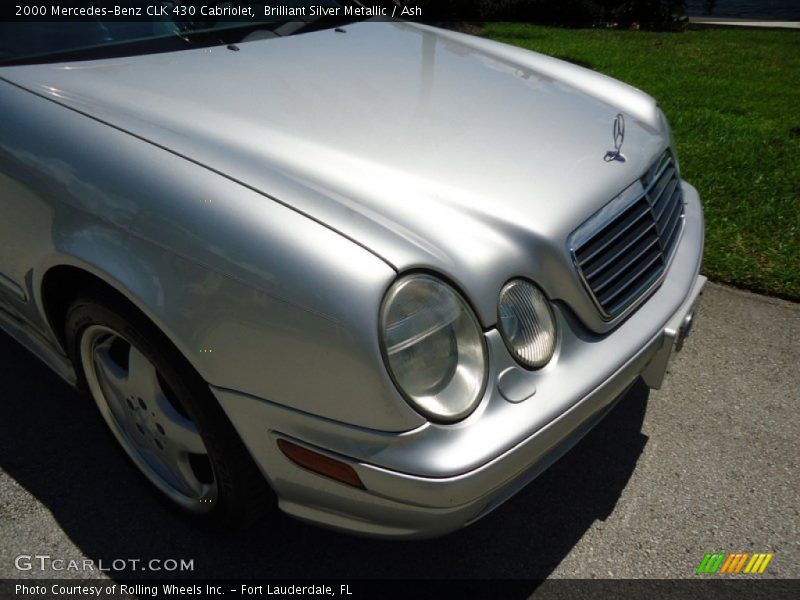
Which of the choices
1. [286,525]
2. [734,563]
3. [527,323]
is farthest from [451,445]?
[734,563]

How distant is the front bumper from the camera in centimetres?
167

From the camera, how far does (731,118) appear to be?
6066 mm

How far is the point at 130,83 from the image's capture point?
232cm

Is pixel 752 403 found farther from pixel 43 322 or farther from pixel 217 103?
pixel 43 322

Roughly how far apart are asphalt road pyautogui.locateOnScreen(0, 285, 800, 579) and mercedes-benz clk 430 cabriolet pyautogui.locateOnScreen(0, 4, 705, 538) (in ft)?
Answer: 0.63

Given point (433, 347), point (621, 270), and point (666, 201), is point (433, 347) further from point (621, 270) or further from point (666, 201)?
point (666, 201)

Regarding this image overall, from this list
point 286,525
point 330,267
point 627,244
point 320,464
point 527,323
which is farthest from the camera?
point 286,525

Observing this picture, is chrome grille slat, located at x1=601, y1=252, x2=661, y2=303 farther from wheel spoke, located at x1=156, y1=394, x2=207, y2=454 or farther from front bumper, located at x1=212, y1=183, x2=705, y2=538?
wheel spoke, located at x1=156, y1=394, x2=207, y2=454

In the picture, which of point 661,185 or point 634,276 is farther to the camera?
point 661,185

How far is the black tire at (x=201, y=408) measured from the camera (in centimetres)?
189

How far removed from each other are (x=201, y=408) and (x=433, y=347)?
60 cm

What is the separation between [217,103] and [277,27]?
34.7 inches

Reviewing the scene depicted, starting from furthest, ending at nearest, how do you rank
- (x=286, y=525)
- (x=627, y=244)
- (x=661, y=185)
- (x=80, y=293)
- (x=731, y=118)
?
(x=731, y=118) → (x=661, y=185) → (x=286, y=525) → (x=627, y=244) → (x=80, y=293)

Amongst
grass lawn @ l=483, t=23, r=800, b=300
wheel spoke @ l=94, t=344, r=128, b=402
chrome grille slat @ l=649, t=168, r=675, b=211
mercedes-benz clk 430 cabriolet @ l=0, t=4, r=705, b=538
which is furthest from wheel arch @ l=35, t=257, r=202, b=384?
grass lawn @ l=483, t=23, r=800, b=300
